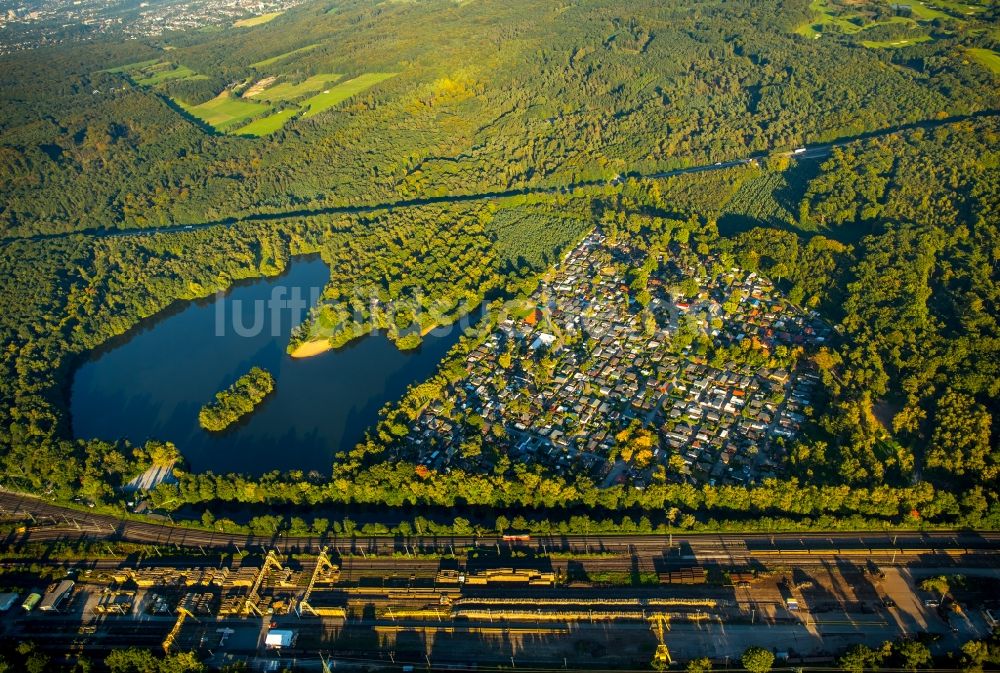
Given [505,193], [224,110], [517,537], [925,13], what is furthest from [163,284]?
[925,13]

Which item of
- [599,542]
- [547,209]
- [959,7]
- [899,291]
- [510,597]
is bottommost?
[510,597]

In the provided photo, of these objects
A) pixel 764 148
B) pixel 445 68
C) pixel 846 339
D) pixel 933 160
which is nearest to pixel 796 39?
pixel 764 148

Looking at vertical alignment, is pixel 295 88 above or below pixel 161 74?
below

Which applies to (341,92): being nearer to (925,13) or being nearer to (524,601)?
(925,13)

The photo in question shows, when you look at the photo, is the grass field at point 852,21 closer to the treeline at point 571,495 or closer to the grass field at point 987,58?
the grass field at point 987,58

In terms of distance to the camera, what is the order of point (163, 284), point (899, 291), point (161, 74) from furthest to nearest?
point (161, 74), point (163, 284), point (899, 291)

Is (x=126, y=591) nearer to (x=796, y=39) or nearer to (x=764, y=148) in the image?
(x=764, y=148)

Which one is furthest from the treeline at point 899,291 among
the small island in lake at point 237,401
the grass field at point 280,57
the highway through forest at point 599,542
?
the grass field at point 280,57
